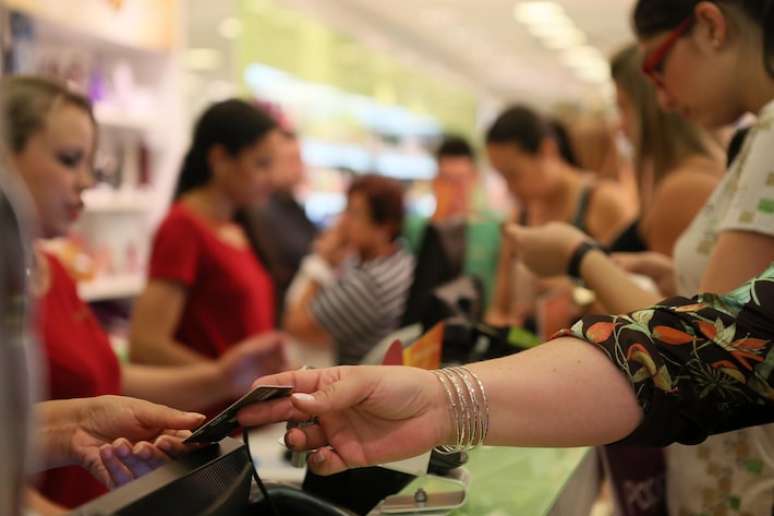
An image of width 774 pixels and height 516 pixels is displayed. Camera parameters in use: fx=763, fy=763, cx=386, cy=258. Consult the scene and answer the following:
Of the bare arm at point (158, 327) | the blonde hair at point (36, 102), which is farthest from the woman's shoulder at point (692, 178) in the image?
the bare arm at point (158, 327)

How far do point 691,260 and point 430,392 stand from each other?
710 millimetres

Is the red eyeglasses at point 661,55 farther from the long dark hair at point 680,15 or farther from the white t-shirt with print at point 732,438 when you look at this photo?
the white t-shirt with print at point 732,438

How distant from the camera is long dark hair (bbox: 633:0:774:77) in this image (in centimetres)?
114

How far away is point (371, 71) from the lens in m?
8.17

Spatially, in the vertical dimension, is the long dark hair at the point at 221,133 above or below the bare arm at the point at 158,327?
above

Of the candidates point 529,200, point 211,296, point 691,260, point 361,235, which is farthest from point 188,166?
point 691,260

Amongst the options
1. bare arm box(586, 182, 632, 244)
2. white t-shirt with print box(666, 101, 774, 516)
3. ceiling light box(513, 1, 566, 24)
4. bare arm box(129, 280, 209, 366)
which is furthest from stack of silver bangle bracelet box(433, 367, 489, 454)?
ceiling light box(513, 1, 566, 24)

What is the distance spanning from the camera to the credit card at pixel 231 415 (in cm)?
68

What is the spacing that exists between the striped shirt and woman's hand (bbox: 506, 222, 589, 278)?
1.11m

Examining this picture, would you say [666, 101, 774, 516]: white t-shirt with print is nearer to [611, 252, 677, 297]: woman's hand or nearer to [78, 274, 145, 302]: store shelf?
[611, 252, 677, 297]: woman's hand

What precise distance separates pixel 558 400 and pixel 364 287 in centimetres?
190

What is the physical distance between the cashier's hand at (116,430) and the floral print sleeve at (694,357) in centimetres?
43

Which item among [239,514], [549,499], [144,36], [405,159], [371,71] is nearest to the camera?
[239,514]

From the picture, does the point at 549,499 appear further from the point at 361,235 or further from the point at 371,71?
the point at 371,71
